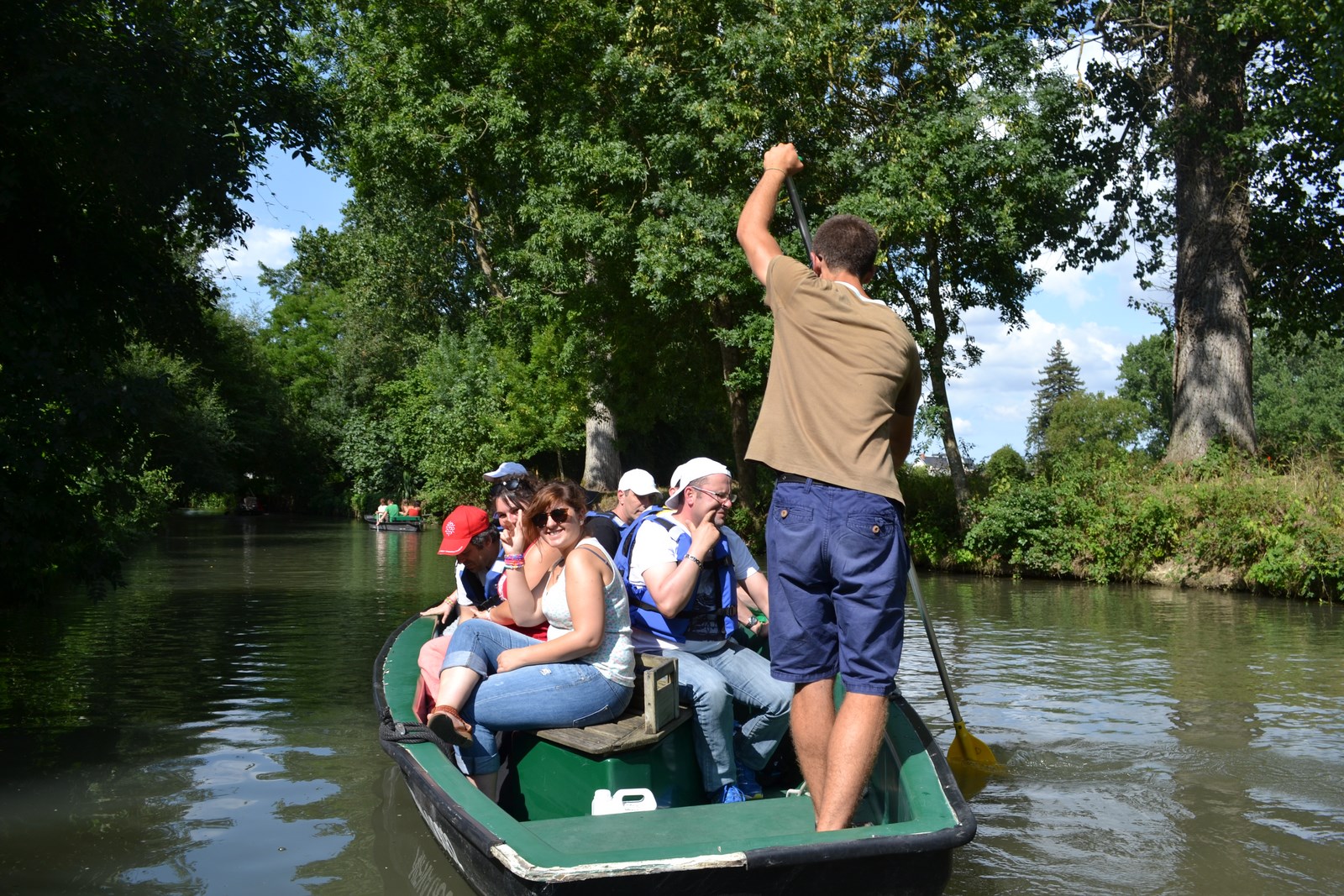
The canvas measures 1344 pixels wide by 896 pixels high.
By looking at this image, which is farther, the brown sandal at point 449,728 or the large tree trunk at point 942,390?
the large tree trunk at point 942,390

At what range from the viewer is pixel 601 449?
27312 millimetres

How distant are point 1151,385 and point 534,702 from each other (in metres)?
73.4

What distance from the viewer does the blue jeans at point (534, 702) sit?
14.9 feet

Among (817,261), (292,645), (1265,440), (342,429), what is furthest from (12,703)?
(342,429)

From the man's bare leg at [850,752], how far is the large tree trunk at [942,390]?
53.7 ft

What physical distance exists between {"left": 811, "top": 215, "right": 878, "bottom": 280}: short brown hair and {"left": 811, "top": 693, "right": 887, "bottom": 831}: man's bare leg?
122cm

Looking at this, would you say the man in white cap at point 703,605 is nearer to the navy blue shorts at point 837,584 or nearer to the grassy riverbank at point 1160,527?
the navy blue shorts at point 837,584

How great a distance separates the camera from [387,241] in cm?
3353

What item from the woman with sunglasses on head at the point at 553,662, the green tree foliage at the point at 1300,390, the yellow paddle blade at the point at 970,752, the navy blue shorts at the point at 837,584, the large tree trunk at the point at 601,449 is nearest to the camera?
the navy blue shorts at the point at 837,584

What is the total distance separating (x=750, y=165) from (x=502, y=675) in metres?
15.5

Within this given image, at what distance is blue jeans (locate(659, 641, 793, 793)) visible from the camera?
4.78 m

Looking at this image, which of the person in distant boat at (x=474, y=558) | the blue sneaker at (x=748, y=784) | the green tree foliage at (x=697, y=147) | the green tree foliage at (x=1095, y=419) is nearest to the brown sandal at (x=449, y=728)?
the blue sneaker at (x=748, y=784)

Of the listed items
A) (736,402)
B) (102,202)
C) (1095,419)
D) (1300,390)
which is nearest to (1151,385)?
(1095,419)

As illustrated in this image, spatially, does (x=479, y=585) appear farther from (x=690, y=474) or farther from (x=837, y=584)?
(x=837, y=584)
